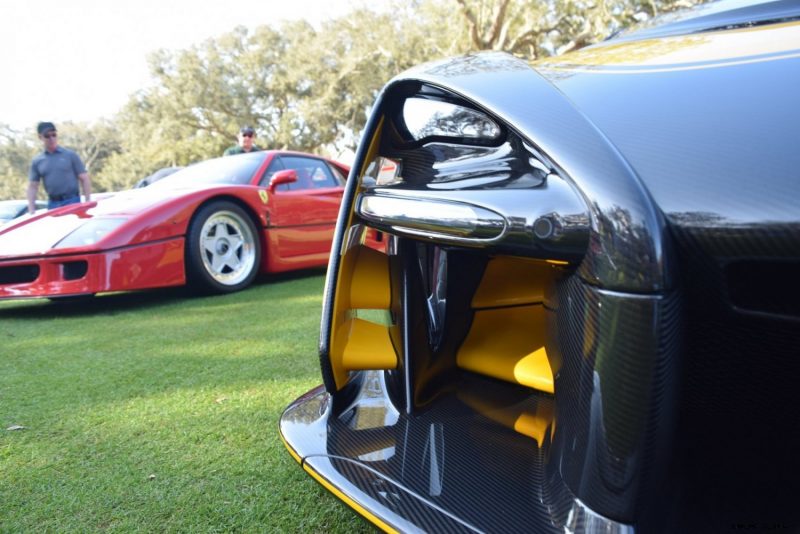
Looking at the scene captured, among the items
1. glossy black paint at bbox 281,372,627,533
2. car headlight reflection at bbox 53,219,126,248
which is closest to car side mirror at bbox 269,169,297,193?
car headlight reflection at bbox 53,219,126,248

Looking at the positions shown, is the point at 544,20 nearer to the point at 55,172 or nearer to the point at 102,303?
the point at 55,172

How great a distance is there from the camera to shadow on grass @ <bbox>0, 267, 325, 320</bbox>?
3.76 metres

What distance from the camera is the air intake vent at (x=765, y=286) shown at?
0.69 m

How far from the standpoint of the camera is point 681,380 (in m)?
0.74

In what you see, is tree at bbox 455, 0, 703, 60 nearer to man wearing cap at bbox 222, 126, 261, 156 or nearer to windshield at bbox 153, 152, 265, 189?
man wearing cap at bbox 222, 126, 261, 156

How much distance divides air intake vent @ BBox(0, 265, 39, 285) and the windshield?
1168mm

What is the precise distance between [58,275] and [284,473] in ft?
9.01

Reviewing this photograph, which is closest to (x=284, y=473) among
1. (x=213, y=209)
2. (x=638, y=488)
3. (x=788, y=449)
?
(x=638, y=488)

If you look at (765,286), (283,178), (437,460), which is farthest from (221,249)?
(765,286)

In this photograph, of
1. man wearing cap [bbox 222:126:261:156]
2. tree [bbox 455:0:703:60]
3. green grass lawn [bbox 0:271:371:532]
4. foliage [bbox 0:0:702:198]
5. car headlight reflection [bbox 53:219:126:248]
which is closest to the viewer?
green grass lawn [bbox 0:271:371:532]

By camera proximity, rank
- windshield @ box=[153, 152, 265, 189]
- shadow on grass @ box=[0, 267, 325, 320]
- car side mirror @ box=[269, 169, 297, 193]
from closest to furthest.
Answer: shadow on grass @ box=[0, 267, 325, 320] → car side mirror @ box=[269, 169, 297, 193] → windshield @ box=[153, 152, 265, 189]

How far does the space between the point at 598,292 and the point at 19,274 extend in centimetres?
385

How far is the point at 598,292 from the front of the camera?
746 millimetres

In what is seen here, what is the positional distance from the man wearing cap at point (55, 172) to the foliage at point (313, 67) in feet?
42.6
